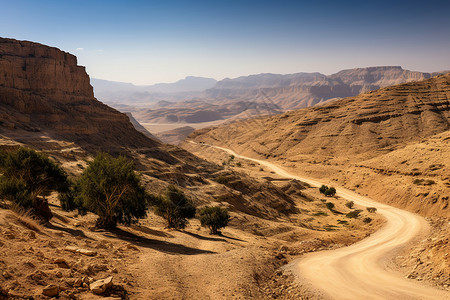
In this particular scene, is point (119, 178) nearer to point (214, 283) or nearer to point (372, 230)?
point (214, 283)

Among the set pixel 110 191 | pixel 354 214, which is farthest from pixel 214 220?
pixel 354 214

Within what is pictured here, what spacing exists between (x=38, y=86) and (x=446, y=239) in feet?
235

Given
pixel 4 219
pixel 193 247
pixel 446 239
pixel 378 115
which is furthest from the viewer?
pixel 378 115

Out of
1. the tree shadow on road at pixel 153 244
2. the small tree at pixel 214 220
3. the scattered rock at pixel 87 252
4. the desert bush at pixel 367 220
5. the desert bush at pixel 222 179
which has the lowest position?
the desert bush at pixel 367 220

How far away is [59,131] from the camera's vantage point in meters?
52.9

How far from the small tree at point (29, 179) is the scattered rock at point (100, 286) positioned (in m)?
9.59

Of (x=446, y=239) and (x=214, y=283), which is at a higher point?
(x=446, y=239)

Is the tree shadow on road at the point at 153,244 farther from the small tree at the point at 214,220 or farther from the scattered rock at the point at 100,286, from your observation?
the small tree at the point at 214,220

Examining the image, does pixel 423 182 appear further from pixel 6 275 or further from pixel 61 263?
pixel 6 275

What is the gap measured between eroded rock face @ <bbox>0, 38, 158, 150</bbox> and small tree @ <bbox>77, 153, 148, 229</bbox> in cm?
3691

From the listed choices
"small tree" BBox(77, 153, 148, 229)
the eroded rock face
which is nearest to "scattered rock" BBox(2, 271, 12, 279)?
"small tree" BBox(77, 153, 148, 229)

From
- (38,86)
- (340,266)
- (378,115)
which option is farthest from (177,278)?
(378,115)

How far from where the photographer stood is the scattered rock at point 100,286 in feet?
26.5

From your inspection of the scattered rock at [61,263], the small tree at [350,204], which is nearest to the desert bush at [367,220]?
the small tree at [350,204]
